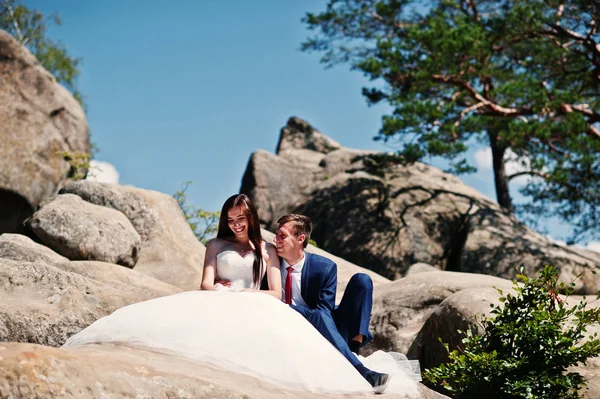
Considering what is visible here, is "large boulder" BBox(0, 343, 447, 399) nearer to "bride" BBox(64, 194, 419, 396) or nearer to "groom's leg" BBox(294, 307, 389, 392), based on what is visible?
"bride" BBox(64, 194, 419, 396)

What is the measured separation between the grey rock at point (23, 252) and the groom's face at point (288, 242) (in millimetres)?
3730

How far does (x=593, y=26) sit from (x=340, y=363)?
1303 cm

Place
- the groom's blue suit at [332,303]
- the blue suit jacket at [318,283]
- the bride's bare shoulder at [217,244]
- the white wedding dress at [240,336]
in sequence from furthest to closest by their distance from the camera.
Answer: the bride's bare shoulder at [217,244] < the blue suit jacket at [318,283] < the groom's blue suit at [332,303] < the white wedding dress at [240,336]

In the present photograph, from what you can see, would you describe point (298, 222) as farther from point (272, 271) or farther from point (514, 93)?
point (514, 93)

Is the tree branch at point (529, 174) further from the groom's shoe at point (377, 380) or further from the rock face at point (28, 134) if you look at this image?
the groom's shoe at point (377, 380)

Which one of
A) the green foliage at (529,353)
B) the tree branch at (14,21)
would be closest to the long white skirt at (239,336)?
the green foliage at (529,353)

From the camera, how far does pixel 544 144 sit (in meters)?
16.2

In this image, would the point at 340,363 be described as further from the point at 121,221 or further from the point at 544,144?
the point at 544,144

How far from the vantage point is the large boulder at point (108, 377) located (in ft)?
10.4

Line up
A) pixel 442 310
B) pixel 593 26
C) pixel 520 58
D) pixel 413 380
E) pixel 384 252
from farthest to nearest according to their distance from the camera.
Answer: pixel 520 58 < pixel 384 252 < pixel 593 26 < pixel 442 310 < pixel 413 380

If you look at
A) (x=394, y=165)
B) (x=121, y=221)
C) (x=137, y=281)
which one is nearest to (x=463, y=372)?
(x=137, y=281)

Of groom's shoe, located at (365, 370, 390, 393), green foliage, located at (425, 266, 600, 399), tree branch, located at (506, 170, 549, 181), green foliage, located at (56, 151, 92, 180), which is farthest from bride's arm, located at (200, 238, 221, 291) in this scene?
tree branch, located at (506, 170, 549, 181)

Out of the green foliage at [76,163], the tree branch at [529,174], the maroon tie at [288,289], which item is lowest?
the maroon tie at [288,289]

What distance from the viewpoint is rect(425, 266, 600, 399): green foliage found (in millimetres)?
5328
